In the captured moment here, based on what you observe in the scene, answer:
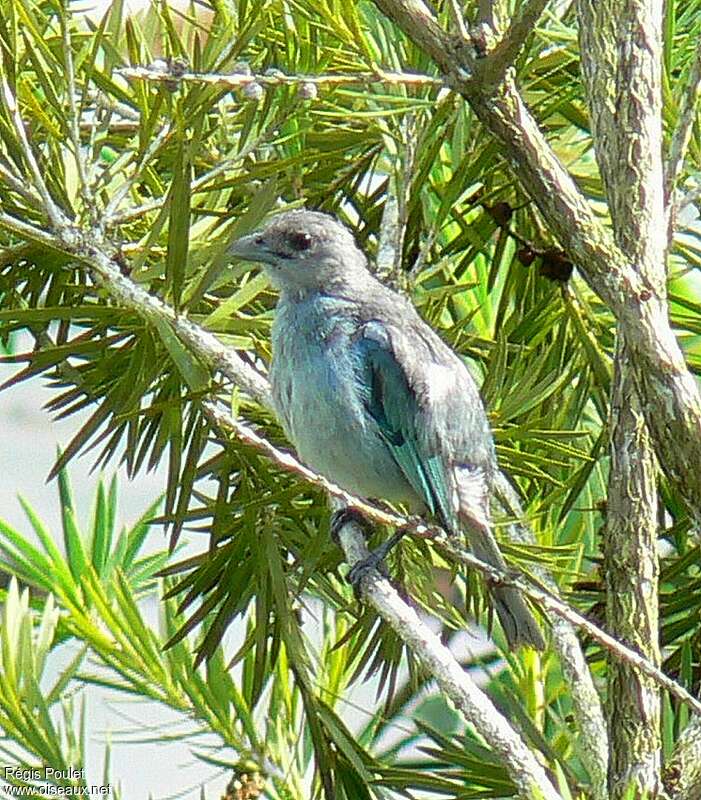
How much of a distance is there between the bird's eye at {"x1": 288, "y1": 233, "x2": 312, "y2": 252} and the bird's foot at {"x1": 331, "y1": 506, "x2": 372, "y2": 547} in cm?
36

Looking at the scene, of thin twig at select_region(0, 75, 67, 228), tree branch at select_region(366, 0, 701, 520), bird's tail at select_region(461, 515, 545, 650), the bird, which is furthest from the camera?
the bird

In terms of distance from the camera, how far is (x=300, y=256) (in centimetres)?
171

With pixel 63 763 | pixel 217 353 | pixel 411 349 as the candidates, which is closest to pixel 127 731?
pixel 63 763

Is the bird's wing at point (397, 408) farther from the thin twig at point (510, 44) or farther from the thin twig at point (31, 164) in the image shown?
the thin twig at point (510, 44)

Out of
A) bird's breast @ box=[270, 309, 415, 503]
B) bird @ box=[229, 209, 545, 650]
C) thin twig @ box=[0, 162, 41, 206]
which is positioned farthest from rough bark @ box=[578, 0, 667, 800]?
bird's breast @ box=[270, 309, 415, 503]

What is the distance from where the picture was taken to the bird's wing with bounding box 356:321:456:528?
155 cm

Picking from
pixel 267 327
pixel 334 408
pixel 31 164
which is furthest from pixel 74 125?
pixel 334 408

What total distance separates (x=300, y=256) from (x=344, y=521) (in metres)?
0.48

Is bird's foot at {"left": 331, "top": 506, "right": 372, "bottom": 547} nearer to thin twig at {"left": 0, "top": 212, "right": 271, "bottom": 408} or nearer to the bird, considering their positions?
the bird

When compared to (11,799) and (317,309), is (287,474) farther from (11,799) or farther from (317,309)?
(317,309)

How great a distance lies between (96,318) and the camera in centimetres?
112

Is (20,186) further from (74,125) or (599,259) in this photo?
(599,259)

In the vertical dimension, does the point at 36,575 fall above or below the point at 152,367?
below

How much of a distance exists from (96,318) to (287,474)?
204mm
